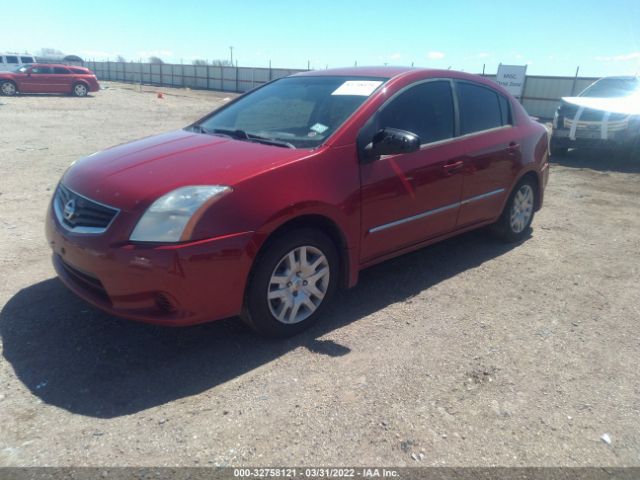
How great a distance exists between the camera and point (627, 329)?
140 inches

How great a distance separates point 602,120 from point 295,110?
7947 mm

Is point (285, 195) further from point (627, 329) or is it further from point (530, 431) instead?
point (627, 329)

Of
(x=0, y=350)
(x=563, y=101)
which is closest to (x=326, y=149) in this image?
(x=0, y=350)

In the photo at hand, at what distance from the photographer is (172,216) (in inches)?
106

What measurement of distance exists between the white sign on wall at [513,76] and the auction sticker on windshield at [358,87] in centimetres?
1862

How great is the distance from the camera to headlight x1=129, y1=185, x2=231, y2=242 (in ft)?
8.73

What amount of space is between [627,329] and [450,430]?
1914 millimetres

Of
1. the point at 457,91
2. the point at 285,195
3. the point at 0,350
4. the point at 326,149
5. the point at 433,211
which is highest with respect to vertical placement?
the point at 457,91

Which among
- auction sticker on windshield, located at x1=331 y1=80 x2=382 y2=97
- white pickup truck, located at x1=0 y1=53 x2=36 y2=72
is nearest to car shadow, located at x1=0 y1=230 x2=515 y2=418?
auction sticker on windshield, located at x1=331 y1=80 x2=382 y2=97

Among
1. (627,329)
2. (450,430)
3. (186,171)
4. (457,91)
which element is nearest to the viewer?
(450,430)

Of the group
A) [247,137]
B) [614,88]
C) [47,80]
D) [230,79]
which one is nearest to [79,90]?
[47,80]

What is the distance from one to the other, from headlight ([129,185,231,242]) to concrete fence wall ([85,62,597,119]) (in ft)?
57.7

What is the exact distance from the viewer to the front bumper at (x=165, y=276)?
2.64 meters

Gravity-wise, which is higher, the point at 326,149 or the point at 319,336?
the point at 326,149
